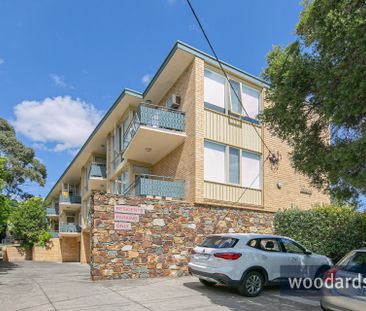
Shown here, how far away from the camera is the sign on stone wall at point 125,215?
12.3 metres

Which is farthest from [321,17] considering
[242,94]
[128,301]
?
[242,94]

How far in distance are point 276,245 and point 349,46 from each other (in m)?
5.52

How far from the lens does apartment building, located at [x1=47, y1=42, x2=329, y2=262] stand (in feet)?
47.5

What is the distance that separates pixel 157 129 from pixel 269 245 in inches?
279

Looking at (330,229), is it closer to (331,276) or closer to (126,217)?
(331,276)

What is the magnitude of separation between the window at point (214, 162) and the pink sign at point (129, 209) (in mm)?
3107

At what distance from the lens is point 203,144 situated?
14492 mm

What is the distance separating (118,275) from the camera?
11875 millimetres

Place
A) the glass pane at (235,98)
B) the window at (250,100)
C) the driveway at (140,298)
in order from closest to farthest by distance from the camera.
→ the driveway at (140,298)
the glass pane at (235,98)
the window at (250,100)

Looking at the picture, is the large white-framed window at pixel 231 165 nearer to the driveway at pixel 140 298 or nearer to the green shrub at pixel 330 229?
the green shrub at pixel 330 229

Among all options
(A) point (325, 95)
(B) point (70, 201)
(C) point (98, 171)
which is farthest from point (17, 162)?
(A) point (325, 95)

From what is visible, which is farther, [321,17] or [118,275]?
[118,275]

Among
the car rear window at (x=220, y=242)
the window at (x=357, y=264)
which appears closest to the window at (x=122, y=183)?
the car rear window at (x=220, y=242)

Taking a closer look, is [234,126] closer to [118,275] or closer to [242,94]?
[242,94]
